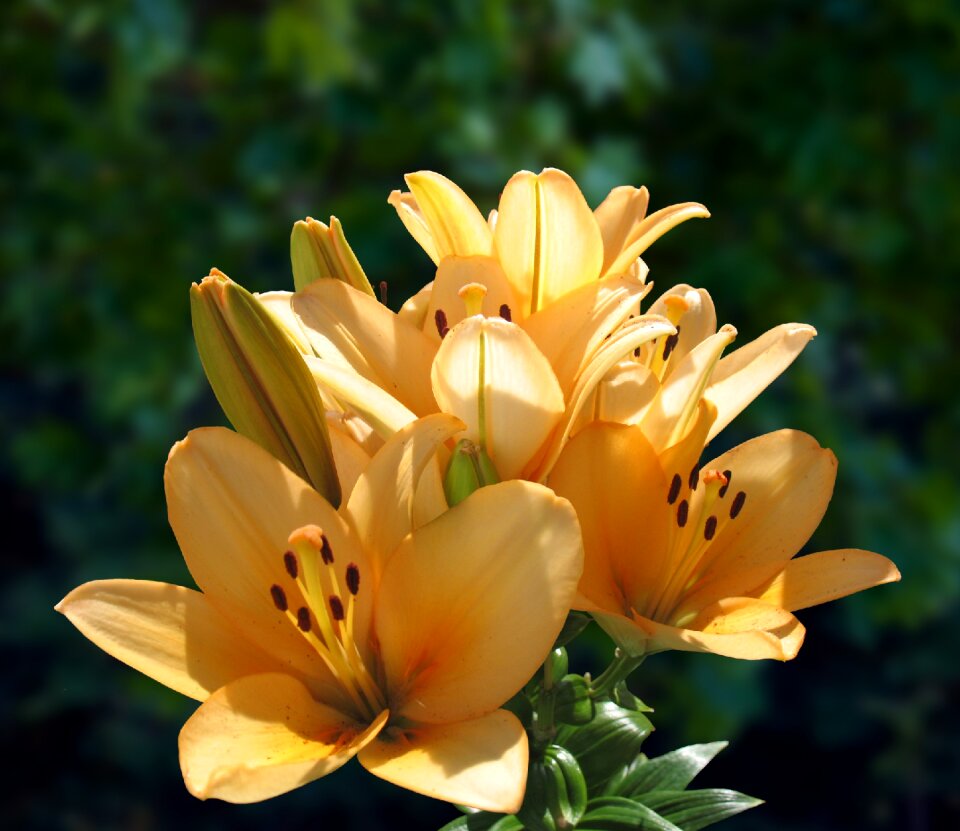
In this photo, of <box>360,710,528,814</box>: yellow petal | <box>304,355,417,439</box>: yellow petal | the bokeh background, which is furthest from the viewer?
the bokeh background

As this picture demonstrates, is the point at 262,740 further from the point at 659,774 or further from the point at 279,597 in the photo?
the point at 659,774

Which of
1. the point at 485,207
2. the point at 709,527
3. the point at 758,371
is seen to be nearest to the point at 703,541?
the point at 709,527

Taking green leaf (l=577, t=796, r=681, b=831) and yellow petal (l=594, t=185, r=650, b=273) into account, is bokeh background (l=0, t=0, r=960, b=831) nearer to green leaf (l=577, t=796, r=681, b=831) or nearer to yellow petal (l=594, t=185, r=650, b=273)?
yellow petal (l=594, t=185, r=650, b=273)

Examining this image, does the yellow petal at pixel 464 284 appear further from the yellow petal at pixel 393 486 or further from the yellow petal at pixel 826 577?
the yellow petal at pixel 826 577

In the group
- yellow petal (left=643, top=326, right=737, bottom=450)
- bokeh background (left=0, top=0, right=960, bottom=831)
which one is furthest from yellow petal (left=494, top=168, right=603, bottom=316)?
bokeh background (left=0, top=0, right=960, bottom=831)

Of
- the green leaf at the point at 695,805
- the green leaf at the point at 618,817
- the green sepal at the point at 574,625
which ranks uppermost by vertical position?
the green sepal at the point at 574,625

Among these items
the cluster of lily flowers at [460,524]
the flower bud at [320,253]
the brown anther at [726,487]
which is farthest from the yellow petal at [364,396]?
the brown anther at [726,487]
